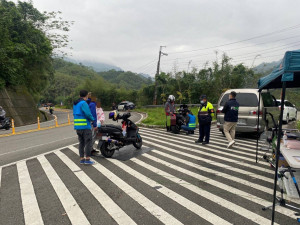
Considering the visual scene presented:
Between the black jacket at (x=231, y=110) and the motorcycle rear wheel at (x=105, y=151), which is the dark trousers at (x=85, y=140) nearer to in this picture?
the motorcycle rear wheel at (x=105, y=151)

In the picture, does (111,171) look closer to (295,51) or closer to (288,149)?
(288,149)

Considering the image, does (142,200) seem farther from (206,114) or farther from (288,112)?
(288,112)

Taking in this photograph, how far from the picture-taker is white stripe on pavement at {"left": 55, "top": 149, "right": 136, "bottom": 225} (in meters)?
2.97

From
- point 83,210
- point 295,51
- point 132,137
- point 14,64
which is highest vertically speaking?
→ point 14,64

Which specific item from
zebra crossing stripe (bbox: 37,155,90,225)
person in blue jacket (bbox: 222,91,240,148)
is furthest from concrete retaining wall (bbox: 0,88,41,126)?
person in blue jacket (bbox: 222,91,240,148)

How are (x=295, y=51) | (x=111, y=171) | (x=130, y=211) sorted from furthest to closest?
1. (x=111, y=171)
2. (x=130, y=211)
3. (x=295, y=51)

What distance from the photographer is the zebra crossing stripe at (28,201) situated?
2.99 meters

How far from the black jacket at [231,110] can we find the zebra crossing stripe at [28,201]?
5486mm

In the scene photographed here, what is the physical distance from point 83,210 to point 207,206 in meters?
→ 1.90

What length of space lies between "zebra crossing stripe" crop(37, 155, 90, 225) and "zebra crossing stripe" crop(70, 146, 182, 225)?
86 centimetres

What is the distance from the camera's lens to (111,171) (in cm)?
481

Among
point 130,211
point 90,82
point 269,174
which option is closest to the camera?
point 130,211

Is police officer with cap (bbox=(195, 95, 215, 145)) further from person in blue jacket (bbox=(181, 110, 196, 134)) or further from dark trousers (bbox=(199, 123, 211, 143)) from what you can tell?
person in blue jacket (bbox=(181, 110, 196, 134))

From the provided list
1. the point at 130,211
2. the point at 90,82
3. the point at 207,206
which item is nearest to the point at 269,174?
the point at 207,206
